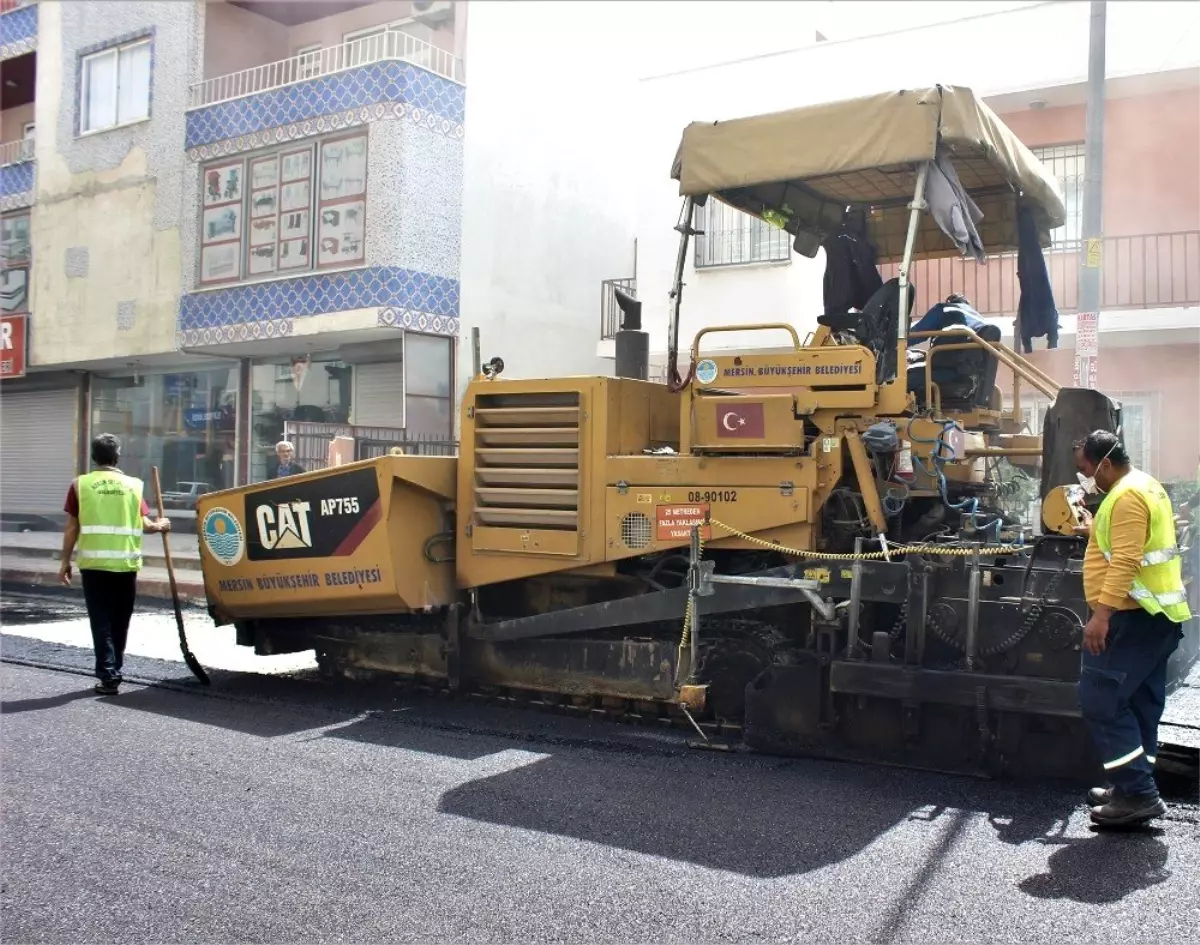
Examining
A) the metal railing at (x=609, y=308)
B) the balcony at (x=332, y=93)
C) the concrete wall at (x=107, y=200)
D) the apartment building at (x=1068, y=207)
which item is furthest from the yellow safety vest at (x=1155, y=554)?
the concrete wall at (x=107, y=200)

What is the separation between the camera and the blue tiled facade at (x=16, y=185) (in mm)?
20859

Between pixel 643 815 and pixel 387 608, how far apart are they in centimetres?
259

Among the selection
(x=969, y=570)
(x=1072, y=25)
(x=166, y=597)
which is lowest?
(x=166, y=597)

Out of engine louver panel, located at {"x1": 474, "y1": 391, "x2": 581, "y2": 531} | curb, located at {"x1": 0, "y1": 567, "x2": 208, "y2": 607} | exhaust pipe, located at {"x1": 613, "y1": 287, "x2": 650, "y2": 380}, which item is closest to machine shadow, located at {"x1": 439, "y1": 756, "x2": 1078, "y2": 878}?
engine louver panel, located at {"x1": 474, "y1": 391, "x2": 581, "y2": 531}

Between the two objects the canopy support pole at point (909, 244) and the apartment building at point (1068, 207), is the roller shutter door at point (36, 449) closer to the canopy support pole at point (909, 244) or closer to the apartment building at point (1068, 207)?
the apartment building at point (1068, 207)

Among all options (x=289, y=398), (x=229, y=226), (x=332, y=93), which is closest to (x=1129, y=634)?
(x=332, y=93)

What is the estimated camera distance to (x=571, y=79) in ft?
59.6

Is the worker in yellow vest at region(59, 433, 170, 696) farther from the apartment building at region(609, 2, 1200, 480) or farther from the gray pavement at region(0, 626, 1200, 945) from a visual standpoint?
the apartment building at region(609, 2, 1200, 480)

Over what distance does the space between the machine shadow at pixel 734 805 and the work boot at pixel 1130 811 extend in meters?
0.22

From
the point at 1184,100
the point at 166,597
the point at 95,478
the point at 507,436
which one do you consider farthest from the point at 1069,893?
the point at 1184,100

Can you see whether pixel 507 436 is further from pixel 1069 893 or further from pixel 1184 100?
pixel 1184 100

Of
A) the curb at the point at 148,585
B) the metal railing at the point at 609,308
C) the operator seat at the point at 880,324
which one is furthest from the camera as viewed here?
the metal railing at the point at 609,308

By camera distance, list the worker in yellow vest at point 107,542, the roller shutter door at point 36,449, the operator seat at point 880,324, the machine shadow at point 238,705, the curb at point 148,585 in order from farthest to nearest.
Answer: the roller shutter door at point 36,449 < the curb at point 148,585 < the worker in yellow vest at point 107,542 < the machine shadow at point 238,705 < the operator seat at point 880,324

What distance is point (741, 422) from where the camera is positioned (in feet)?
19.4
